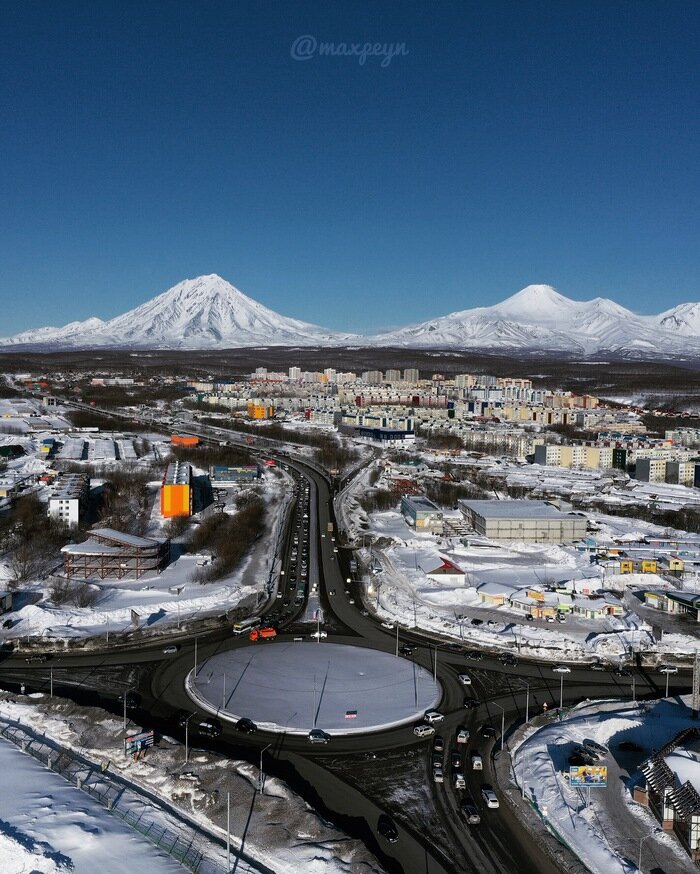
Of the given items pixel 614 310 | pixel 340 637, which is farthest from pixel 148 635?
pixel 614 310

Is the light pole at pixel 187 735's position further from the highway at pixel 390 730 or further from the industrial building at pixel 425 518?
the industrial building at pixel 425 518

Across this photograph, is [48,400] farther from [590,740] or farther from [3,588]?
[590,740]

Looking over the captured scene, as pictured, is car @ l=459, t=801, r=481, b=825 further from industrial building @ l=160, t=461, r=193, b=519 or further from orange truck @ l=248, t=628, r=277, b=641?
industrial building @ l=160, t=461, r=193, b=519

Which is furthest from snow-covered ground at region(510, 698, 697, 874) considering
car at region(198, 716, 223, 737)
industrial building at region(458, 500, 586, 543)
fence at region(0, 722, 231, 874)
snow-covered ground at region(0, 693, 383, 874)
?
industrial building at region(458, 500, 586, 543)

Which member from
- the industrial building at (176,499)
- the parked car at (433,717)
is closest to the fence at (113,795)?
the parked car at (433,717)

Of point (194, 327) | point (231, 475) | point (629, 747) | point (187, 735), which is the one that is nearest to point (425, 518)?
point (231, 475)
